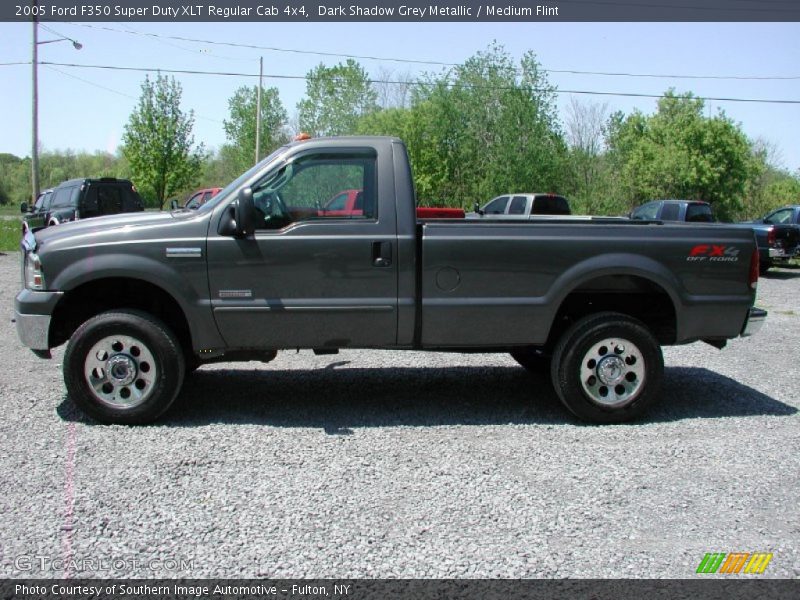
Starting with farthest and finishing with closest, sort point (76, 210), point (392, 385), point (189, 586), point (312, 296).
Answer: point (76, 210) < point (392, 385) < point (312, 296) < point (189, 586)

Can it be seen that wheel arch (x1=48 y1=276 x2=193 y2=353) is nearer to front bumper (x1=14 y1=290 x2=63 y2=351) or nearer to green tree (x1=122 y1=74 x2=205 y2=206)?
front bumper (x1=14 y1=290 x2=63 y2=351)

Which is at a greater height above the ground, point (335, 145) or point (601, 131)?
point (601, 131)

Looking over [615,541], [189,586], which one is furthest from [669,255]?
[189,586]

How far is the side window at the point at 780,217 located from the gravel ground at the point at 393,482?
1571 cm

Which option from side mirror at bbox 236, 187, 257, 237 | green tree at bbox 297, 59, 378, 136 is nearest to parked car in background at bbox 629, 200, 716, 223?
side mirror at bbox 236, 187, 257, 237

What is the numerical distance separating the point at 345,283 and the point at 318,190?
28.5 inches

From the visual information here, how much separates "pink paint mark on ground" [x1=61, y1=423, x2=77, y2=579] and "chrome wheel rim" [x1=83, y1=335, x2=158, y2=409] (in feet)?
1.15

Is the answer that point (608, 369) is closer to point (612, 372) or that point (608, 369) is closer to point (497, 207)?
point (612, 372)

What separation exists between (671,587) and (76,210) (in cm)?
1908

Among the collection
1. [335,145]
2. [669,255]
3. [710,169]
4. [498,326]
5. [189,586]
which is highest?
[710,169]

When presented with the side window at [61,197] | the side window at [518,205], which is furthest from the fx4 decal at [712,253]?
the side window at [61,197]

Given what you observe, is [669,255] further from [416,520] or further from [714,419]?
[416,520]

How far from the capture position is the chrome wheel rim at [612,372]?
5.50 meters

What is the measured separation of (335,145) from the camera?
542 cm
